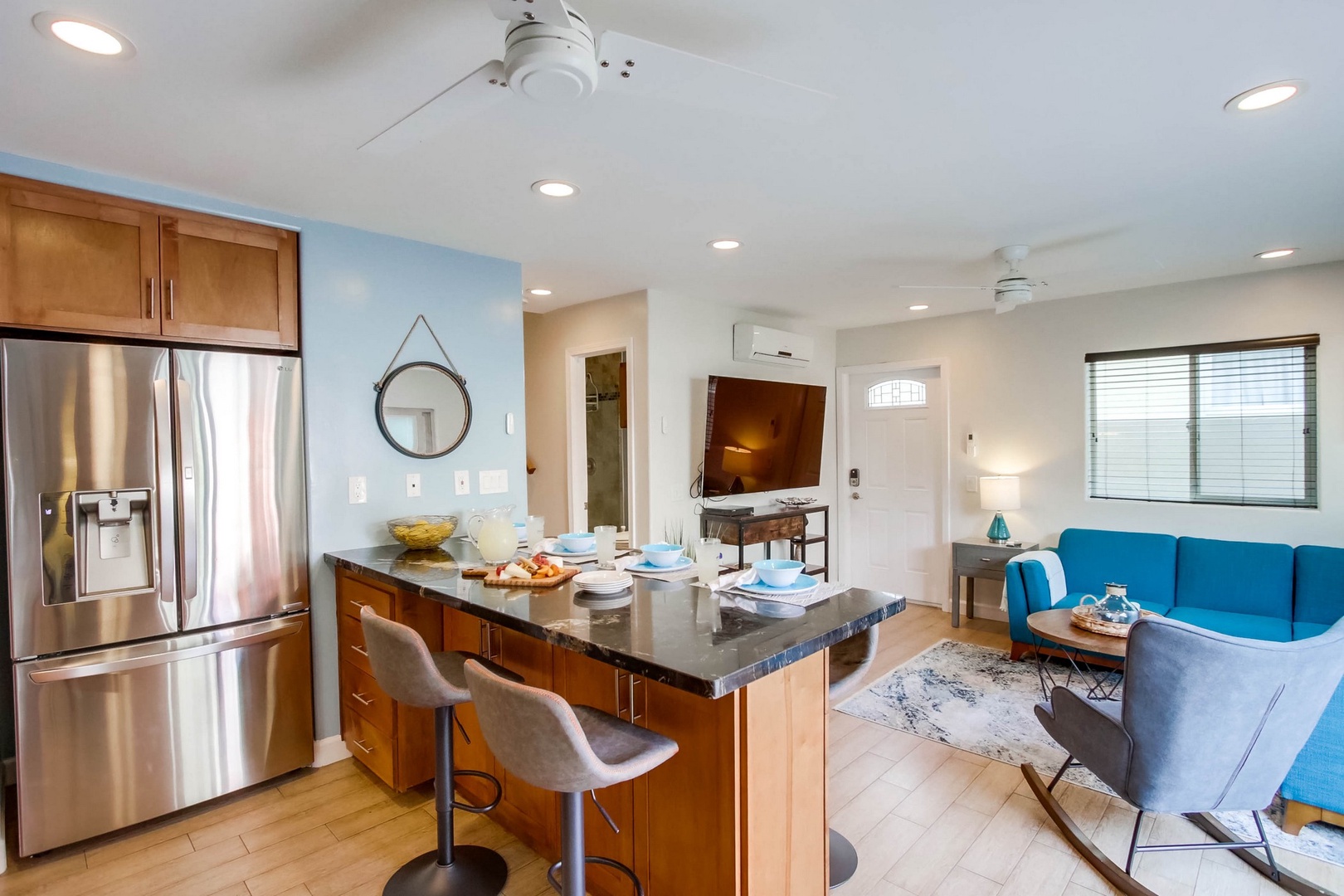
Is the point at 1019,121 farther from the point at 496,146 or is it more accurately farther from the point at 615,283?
the point at 615,283

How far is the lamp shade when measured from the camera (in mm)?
4699

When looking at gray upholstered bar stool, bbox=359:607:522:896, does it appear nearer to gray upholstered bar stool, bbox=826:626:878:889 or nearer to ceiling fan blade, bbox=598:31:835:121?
gray upholstered bar stool, bbox=826:626:878:889

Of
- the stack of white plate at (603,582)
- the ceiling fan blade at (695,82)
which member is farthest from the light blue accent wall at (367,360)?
the ceiling fan blade at (695,82)

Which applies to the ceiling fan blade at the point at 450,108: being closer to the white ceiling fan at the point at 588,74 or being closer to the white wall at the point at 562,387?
the white ceiling fan at the point at 588,74

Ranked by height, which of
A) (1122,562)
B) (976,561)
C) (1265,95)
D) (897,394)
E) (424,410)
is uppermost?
(1265,95)

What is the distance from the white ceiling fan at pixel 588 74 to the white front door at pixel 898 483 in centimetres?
435

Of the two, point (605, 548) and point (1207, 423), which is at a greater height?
point (1207, 423)

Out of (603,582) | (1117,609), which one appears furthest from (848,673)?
(1117,609)

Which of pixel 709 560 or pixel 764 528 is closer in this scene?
pixel 709 560

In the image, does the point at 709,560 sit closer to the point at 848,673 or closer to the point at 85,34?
the point at 848,673

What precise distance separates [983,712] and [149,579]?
371 cm

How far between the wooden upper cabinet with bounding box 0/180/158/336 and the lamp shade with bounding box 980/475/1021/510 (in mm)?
4861

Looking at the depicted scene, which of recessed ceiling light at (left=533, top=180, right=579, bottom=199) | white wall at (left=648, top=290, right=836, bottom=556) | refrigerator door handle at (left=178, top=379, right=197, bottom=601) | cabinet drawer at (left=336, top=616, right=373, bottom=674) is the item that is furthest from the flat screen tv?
refrigerator door handle at (left=178, top=379, right=197, bottom=601)

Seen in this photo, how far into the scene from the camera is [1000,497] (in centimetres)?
471
